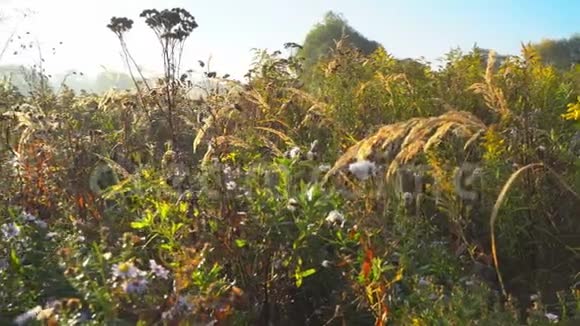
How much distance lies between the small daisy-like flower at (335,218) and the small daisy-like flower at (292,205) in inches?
5.4

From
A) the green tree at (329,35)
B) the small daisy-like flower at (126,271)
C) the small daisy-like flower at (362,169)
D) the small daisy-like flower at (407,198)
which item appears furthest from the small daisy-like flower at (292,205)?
the green tree at (329,35)

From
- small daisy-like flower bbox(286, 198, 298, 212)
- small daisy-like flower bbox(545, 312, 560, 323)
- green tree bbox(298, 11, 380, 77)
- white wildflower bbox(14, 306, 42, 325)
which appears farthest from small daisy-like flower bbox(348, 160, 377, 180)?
green tree bbox(298, 11, 380, 77)

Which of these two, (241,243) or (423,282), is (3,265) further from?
(423,282)

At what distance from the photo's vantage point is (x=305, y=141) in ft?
14.3

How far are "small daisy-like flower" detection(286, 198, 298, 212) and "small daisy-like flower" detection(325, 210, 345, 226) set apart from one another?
137 millimetres

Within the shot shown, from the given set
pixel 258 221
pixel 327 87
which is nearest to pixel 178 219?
pixel 258 221

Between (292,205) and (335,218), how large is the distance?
196 mm

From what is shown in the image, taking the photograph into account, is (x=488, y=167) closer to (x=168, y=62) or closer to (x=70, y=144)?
(x=168, y=62)

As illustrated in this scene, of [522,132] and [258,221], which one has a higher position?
[522,132]

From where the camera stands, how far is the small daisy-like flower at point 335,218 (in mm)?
2631

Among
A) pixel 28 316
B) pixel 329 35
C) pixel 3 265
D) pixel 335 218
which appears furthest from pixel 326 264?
pixel 329 35

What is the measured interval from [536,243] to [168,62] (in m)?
2.17

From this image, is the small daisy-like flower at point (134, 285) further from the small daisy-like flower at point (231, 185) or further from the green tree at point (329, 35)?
the green tree at point (329, 35)

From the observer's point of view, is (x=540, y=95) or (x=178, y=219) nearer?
(x=178, y=219)
